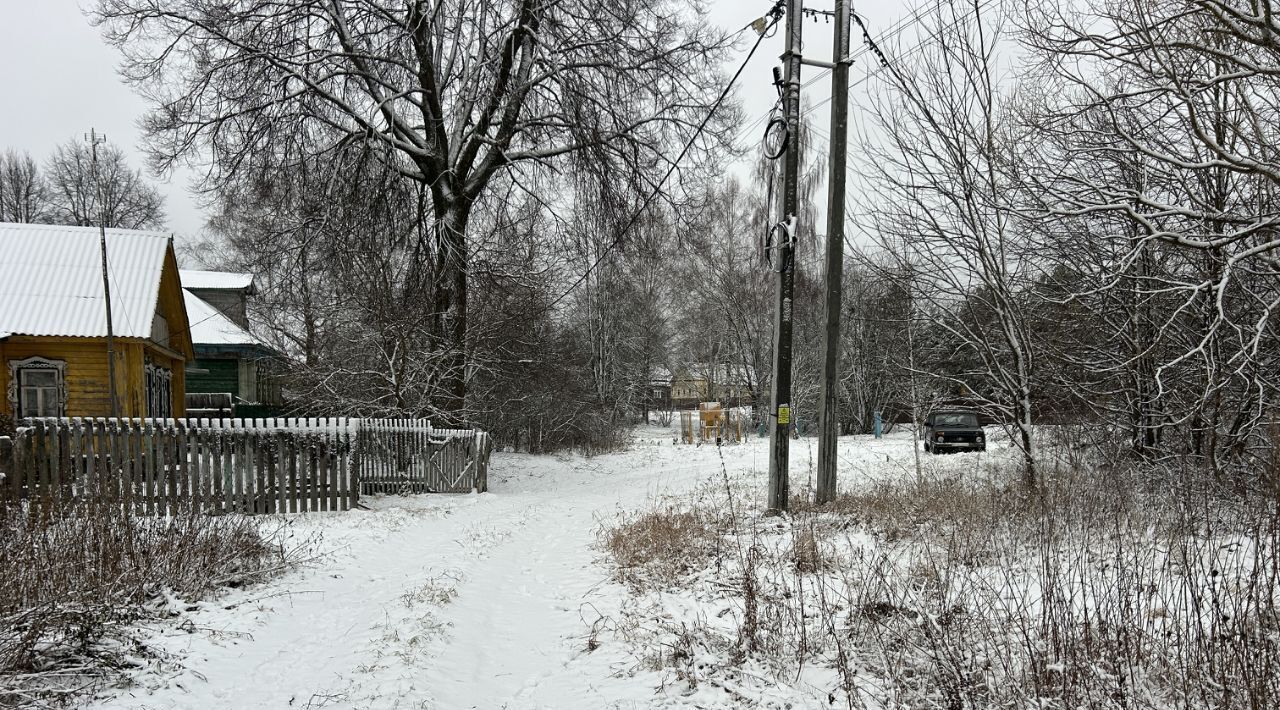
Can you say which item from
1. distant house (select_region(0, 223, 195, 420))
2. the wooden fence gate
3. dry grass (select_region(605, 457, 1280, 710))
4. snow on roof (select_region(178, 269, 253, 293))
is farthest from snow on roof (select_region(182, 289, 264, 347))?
dry grass (select_region(605, 457, 1280, 710))

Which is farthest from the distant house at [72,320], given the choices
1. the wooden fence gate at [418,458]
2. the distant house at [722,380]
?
the distant house at [722,380]

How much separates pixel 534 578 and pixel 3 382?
16049 mm

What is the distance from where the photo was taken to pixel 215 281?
109 feet

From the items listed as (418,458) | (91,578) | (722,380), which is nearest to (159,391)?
(418,458)

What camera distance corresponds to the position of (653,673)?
4.16m

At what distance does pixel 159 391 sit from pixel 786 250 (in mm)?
19823

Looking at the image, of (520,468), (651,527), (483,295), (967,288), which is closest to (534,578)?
(651,527)

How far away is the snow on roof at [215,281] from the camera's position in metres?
32.7

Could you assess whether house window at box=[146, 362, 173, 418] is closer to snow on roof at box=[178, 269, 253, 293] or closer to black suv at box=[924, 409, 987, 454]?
snow on roof at box=[178, 269, 253, 293]

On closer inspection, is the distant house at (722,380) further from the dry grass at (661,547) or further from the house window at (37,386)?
the dry grass at (661,547)

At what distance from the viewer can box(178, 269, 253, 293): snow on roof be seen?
32688 millimetres

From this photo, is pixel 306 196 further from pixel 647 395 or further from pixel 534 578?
pixel 647 395

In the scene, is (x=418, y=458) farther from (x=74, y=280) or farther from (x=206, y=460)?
(x=74, y=280)

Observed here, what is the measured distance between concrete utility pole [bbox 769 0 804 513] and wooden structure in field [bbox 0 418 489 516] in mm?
6174
